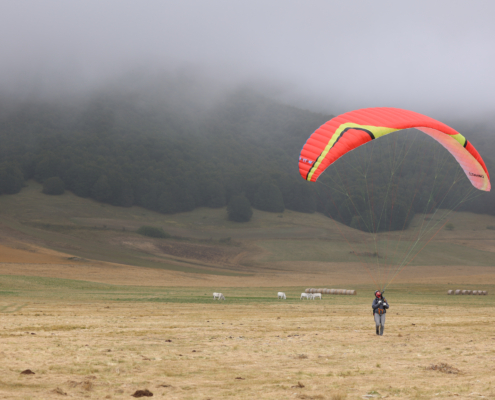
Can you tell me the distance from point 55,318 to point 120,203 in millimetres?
121095

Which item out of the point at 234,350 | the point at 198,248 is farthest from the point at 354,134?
the point at 198,248

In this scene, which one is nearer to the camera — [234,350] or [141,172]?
[234,350]

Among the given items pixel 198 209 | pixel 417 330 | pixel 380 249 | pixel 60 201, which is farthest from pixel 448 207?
pixel 417 330

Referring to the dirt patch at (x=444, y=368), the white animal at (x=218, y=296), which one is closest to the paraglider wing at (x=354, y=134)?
the dirt patch at (x=444, y=368)

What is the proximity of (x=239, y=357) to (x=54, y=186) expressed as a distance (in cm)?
12968

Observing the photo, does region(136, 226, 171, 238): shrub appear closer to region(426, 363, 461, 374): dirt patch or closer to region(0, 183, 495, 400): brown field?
region(0, 183, 495, 400): brown field

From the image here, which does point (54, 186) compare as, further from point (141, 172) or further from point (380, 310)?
point (380, 310)

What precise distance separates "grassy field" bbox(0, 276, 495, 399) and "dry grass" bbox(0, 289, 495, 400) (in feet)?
0.08

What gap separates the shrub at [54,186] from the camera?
129000mm

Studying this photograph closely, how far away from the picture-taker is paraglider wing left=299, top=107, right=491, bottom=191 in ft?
59.0

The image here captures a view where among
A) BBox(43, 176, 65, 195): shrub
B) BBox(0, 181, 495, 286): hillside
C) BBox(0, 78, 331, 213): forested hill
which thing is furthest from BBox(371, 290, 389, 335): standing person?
BBox(43, 176, 65, 195): shrub

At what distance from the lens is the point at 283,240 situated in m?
102

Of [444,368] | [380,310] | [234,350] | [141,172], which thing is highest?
[141,172]

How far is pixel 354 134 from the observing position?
18.3 metres
